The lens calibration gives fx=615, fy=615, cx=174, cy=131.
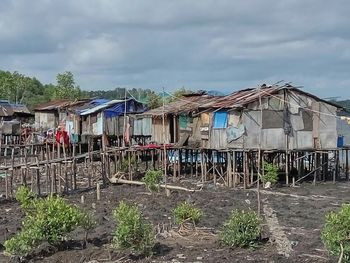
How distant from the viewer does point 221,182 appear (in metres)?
30.1

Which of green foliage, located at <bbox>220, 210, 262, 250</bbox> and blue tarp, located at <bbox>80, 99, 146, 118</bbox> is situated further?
blue tarp, located at <bbox>80, 99, 146, 118</bbox>

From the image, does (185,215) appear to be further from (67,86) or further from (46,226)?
(67,86)

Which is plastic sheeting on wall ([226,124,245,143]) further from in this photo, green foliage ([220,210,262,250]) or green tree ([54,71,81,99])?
green tree ([54,71,81,99])

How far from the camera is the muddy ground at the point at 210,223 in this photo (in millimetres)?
13266

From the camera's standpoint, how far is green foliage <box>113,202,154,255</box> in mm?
12891

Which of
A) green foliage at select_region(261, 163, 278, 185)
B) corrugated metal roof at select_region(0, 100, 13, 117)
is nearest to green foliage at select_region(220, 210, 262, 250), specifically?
green foliage at select_region(261, 163, 278, 185)

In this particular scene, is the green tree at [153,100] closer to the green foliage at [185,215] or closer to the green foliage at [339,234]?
the green foliage at [185,215]

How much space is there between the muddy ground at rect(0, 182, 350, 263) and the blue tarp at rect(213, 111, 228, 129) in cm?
305

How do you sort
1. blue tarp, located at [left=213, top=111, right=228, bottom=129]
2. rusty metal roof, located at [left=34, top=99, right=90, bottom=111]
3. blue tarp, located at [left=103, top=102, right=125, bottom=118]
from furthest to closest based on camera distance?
1. rusty metal roof, located at [left=34, top=99, right=90, bottom=111]
2. blue tarp, located at [left=103, top=102, right=125, bottom=118]
3. blue tarp, located at [left=213, top=111, right=228, bottom=129]

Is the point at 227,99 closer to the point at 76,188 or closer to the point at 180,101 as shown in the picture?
the point at 180,101

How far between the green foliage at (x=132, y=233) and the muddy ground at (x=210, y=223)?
239 millimetres

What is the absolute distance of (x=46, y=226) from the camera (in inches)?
525

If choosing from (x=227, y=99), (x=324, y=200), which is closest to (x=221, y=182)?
(x=227, y=99)

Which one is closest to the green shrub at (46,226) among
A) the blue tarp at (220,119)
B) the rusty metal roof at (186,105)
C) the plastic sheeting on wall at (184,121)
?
the blue tarp at (220,119)
